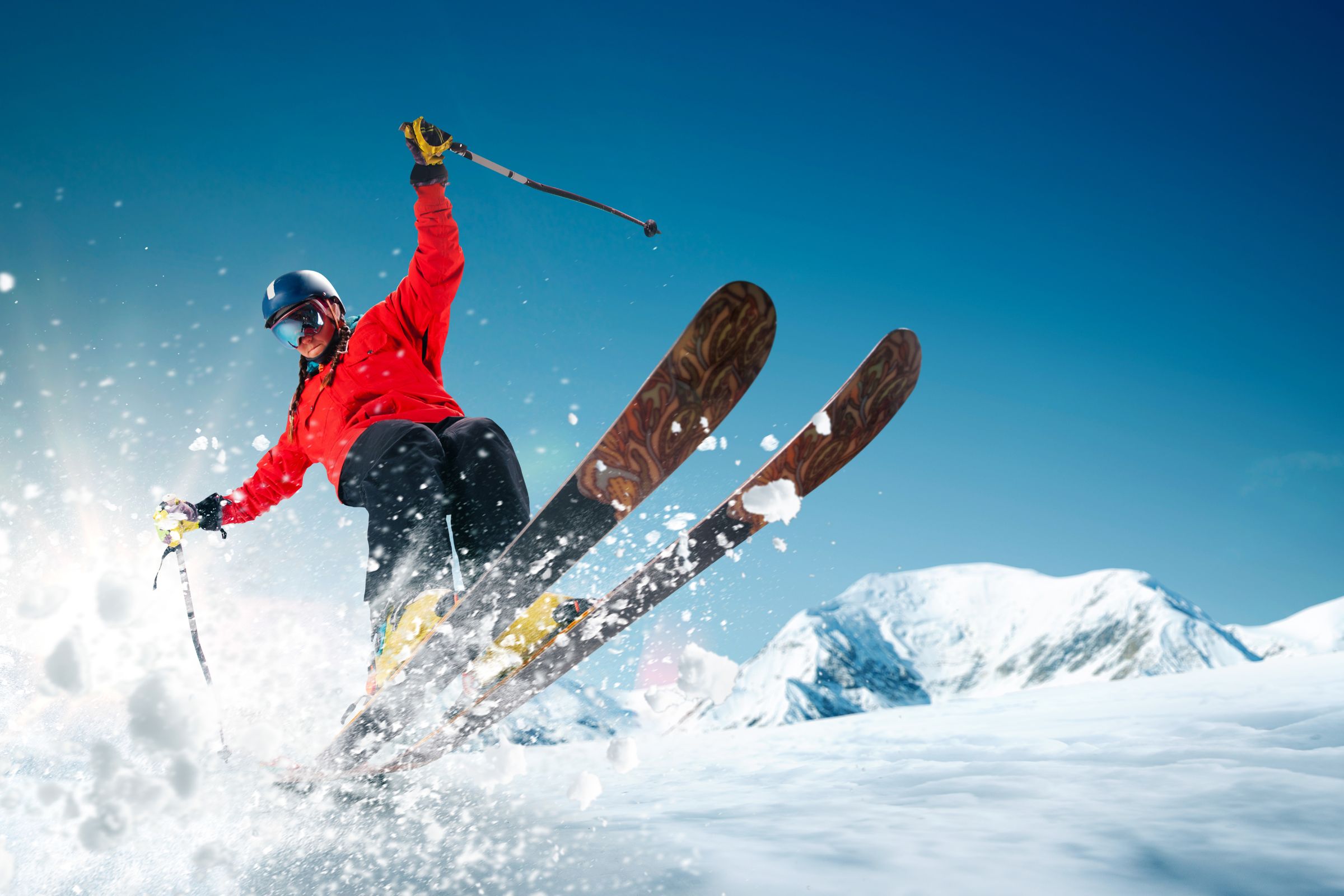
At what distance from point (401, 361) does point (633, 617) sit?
1.81 m

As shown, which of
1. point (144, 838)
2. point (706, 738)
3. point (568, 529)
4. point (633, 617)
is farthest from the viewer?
point (706, 738)

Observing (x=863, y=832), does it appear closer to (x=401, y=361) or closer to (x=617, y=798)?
(x=617, y=798)

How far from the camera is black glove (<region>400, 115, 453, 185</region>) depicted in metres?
3.35

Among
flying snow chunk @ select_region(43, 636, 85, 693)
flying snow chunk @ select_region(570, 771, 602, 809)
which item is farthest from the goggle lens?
flying snow chunk @ select_region(570, 771, 602, 809)

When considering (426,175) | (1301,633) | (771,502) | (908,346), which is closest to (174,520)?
(426,175)

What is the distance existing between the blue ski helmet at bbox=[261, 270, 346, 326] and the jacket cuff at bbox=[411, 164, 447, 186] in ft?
2.91

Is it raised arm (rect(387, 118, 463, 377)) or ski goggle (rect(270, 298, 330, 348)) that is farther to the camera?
ski goggle (rect(270, 298, 330, 348))

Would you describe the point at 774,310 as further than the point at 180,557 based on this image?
No

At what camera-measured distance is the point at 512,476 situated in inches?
135

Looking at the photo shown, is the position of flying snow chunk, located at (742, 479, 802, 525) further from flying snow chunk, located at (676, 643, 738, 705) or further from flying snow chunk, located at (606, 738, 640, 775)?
flying snow chunk, located at (606, 738, 640, 775)

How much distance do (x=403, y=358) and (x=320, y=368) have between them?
57 centimetres

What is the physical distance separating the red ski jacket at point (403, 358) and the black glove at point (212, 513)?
86 centimetres

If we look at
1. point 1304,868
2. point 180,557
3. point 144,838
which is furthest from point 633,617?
point 180,557

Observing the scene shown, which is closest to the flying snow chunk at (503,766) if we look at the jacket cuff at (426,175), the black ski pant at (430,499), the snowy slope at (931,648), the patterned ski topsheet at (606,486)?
the patterned ski topsheet at (606,486)
